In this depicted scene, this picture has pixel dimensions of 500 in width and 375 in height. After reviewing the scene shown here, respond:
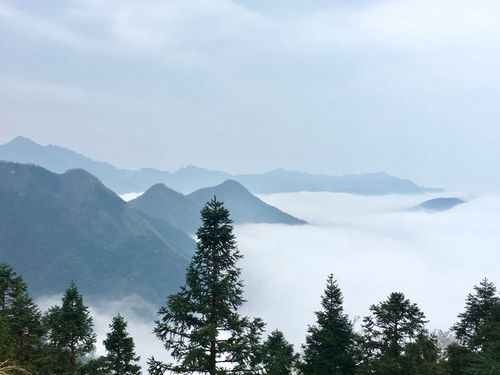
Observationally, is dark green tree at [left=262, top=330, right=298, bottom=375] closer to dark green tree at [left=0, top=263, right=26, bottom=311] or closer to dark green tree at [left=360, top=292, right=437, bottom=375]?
dark green tree at [left=360, top=292, right=437, bottom=375]

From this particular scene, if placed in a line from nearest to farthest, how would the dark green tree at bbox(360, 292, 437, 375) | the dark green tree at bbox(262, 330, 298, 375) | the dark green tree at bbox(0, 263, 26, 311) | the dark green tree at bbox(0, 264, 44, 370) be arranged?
the dark green tree at bbox(262, 330, 298, 375)
the dark green tree at bbox(360, 292, 437, 375)
the dark green tree at bbox(0, 264, 44, 370)
the dark green tree at bbox(0, 263, 26, 311)

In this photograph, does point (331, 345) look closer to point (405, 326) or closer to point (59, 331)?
point (405, 326)

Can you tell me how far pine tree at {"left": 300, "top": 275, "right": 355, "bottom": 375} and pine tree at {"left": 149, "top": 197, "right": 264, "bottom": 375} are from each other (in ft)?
40.4

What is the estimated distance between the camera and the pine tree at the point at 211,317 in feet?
57.8

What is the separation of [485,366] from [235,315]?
11306mm

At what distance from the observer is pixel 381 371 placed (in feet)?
80.7

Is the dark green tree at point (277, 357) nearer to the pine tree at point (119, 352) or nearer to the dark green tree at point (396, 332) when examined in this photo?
the dark green tree at point (396, 332)

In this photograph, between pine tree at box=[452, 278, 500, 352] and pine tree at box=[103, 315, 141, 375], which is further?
pine tree at box=[103, 315, 141, 375]

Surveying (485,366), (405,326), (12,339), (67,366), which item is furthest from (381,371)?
(12,339)

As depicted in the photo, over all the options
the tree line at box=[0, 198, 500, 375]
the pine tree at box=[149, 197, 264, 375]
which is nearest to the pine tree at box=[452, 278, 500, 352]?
the tree line at box=[0, 198, 500, 375]

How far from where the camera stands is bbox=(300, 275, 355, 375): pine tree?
29.1 m

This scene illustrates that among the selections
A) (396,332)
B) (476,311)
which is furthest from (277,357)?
(476,311)

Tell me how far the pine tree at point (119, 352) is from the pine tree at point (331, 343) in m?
15.6

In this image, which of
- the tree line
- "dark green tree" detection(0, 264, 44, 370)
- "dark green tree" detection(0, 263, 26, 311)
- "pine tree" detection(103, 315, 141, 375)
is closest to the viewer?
the tree line
